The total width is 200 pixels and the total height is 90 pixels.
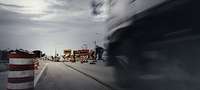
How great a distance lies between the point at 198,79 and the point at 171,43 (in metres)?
1.12

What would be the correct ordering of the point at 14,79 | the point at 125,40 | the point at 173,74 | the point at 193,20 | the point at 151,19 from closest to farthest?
the point at 193,20, the point at 14,79, the point at 173,74, the point at 151,19, the point at 125,40

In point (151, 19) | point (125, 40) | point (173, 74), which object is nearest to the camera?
point (173, 74)

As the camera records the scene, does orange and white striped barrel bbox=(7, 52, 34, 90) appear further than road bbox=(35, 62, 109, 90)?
No

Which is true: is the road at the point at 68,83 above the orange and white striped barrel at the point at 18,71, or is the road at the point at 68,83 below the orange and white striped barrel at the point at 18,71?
below

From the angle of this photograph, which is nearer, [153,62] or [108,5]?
[153,62]

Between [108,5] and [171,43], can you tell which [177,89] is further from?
[108,5]

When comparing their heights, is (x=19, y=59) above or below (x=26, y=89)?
above

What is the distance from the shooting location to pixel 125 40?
10492 millimetres

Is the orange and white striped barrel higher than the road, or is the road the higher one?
the orange and white striped barrel

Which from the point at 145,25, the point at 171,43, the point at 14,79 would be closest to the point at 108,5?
the point at 145,25

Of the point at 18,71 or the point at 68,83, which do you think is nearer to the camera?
the point at 18,71

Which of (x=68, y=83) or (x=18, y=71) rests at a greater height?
(x=18, y=71)

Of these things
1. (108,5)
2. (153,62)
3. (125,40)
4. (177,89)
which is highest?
(108,5)

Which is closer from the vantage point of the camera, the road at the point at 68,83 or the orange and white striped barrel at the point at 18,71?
the orange and white striped barrel at the point at 18,71
